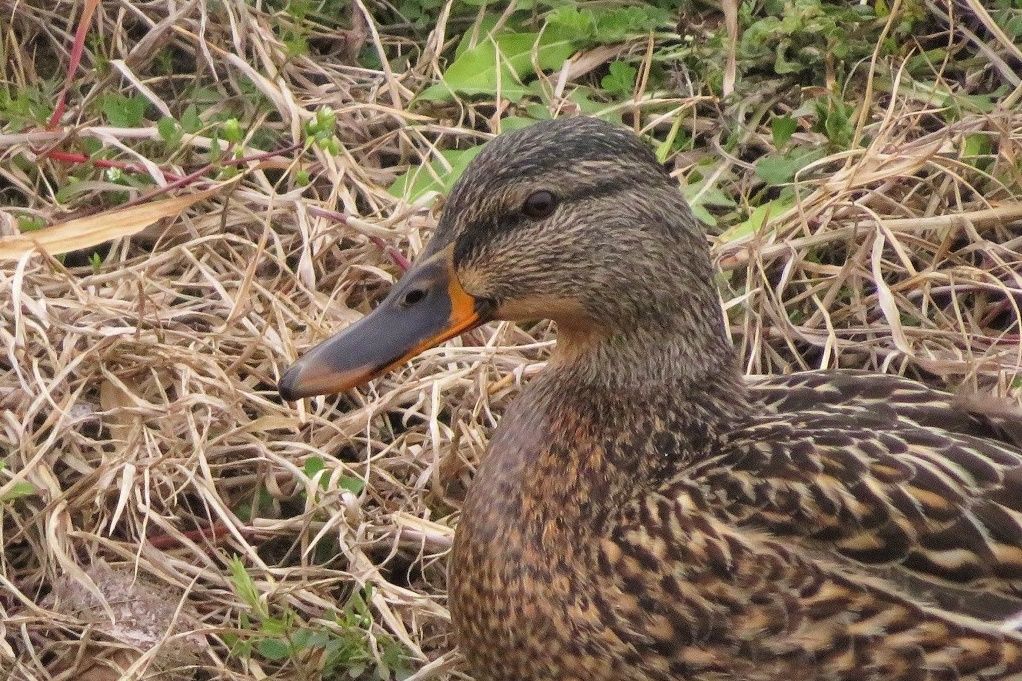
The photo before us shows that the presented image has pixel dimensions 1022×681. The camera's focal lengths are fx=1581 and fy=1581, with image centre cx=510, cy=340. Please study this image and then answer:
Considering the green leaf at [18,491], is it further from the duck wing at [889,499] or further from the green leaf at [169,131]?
the duck wing at [889,499]

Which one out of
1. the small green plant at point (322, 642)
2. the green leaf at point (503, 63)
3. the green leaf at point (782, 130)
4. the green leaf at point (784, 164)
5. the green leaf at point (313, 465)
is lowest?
the small green plant at point (322, 642)

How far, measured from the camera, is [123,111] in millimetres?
3943

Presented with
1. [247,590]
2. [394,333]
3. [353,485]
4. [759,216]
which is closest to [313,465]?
[353,485]

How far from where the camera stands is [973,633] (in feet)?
7.86

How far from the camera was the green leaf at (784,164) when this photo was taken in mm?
3729

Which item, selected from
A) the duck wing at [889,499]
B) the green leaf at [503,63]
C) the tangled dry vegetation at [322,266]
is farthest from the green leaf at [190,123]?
the duck wing at [889,499]

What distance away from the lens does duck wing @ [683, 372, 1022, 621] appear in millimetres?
2430

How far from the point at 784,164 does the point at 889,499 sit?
1454mm

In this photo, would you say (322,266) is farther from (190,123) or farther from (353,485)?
(353,485)

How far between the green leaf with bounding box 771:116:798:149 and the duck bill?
1.43m

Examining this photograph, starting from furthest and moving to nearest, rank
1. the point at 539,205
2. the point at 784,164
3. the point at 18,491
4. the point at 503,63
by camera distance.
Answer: the point at 503,63
the point at 784,164
the point at 18,491
the point at 539,205

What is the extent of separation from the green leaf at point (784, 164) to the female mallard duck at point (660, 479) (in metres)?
1.05

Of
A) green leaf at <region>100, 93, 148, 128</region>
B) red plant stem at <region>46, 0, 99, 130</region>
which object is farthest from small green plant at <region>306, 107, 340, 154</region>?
red plant stem at <region>46, 0, 99, 130</region>

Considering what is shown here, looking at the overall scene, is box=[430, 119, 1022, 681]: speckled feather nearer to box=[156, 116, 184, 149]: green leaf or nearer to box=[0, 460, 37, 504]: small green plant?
box=[0, 460, 37, 504]: small green plant
